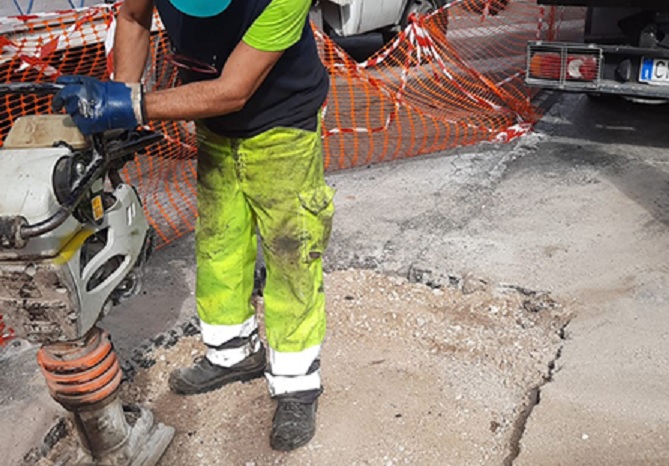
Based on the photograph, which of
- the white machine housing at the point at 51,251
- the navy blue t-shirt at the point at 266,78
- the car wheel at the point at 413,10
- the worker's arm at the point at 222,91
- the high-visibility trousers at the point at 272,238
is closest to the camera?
the white machine housing at the point at 51,251

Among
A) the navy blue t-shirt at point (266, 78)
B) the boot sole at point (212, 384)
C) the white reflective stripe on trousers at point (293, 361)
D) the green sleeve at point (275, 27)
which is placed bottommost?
the boot sole at point (212, 384)

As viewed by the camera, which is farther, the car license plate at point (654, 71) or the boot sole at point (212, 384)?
the car license plate at point (654, 71)

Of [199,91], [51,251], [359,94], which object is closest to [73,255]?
[51,251]

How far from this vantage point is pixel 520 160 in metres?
5.54

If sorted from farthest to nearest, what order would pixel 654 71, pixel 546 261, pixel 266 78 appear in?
pixel 654 71 → pixel 546 261 → pixel 266 78

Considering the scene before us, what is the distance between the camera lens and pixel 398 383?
10.5ft

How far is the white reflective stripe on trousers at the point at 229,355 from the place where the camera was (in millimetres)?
3141

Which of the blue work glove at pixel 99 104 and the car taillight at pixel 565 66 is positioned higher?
the blue work glove at pixel 99 104

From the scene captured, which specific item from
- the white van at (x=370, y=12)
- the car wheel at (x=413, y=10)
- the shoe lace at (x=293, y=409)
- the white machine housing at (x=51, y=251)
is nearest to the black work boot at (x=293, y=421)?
the shoe lace at (x=293, y=409)

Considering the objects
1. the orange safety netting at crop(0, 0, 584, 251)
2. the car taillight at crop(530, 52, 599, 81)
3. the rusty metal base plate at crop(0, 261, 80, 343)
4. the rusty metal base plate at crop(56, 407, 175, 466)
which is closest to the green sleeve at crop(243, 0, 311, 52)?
the rusty metal base plate at crop(0, 261, 80, 343)

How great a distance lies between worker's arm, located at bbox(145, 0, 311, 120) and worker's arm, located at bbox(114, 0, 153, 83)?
22.3 inches

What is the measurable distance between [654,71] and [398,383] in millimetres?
3345

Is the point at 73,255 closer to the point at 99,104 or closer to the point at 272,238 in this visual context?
the point at 99,104

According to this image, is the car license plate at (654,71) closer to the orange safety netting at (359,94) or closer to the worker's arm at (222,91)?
the orange safety netting at (359,94)
